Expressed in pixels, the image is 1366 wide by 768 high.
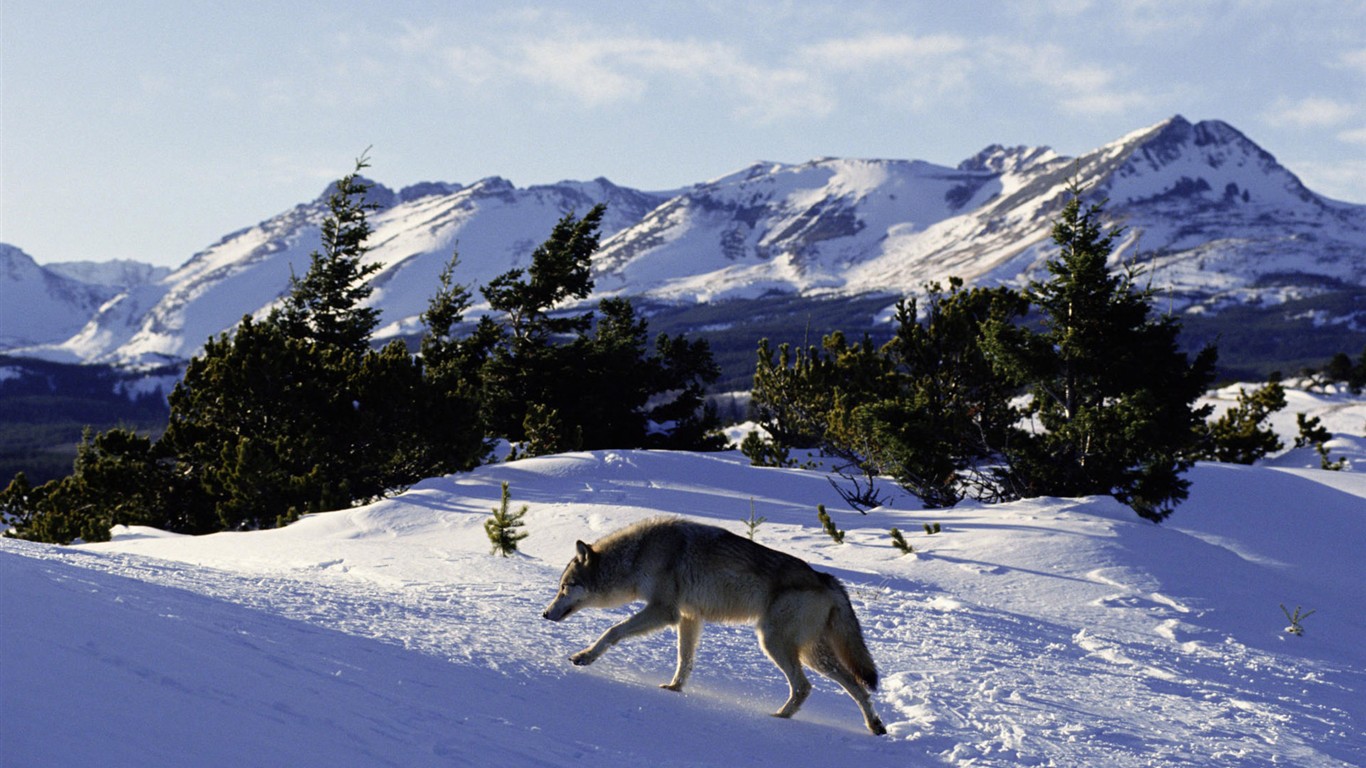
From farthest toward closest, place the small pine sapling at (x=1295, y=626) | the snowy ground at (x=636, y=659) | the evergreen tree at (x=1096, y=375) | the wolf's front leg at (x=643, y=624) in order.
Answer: the evergreen tree at (x=1096, y=375)
the small pine sapling at (x=1295, y=626)
the wolf's front leg at (x=643, y=624)
the snowy ground at (x=636, y=659)

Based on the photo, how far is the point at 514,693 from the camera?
5531 mm

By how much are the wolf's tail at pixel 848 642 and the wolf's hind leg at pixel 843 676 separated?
3 cm

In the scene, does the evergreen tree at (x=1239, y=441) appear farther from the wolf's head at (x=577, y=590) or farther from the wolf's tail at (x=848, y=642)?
the wolf's head at (x=577, y=590)

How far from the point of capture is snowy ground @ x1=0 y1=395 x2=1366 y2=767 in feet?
13.7

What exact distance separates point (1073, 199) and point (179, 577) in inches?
605

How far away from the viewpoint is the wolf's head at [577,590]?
21.3ft

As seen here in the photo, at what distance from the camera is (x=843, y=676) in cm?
591

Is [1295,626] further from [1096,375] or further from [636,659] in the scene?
[1096,375]

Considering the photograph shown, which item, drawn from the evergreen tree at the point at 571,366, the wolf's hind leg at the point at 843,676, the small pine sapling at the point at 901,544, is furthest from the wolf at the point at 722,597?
the evergreen tree at the point at 571,366

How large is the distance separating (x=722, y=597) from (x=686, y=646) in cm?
50

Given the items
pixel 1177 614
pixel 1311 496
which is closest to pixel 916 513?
pixel 1177 614

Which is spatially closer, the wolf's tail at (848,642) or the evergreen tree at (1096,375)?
the wolf's tail at (848,642)

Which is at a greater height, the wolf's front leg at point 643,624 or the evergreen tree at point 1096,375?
the evergreen tree at point 1096,375

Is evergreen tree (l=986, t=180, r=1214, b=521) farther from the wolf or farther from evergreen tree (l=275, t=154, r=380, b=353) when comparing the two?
evergreen tree (l=275, t=154, r=380, b=353)
